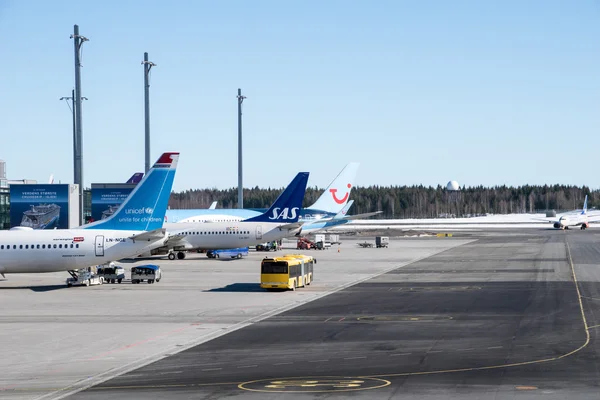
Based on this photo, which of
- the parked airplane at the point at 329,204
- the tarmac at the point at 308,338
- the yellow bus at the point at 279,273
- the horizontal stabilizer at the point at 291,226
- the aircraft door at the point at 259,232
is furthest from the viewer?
the parked airplane at the point at 329,204

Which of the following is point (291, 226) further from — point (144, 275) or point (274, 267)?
point (274, 267)

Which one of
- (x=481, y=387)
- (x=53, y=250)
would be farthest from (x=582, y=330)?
(x=53, y=250)

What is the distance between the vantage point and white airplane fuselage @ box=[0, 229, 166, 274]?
189 feet

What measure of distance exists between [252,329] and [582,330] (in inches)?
606

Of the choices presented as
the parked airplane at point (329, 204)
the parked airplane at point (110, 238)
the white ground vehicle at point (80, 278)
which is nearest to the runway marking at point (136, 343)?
the parked airplane at point (110, 238)

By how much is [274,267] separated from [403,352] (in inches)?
1017

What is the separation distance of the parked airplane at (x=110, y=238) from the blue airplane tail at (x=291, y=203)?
3179cm

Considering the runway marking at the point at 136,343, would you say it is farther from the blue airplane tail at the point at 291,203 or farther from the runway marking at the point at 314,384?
the blue airplane tail at the point at 291,203

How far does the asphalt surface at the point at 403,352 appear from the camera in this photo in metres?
24.8

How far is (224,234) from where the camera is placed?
9300 cm

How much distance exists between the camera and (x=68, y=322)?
41.5 m

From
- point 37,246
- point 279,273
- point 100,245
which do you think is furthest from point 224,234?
point 279,273

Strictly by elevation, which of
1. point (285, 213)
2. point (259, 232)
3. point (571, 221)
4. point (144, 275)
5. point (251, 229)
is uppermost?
point (285, 213)

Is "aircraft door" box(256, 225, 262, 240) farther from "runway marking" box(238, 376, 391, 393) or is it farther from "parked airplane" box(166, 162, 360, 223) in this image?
"runway marking" box(238, 376, 391, 393)
